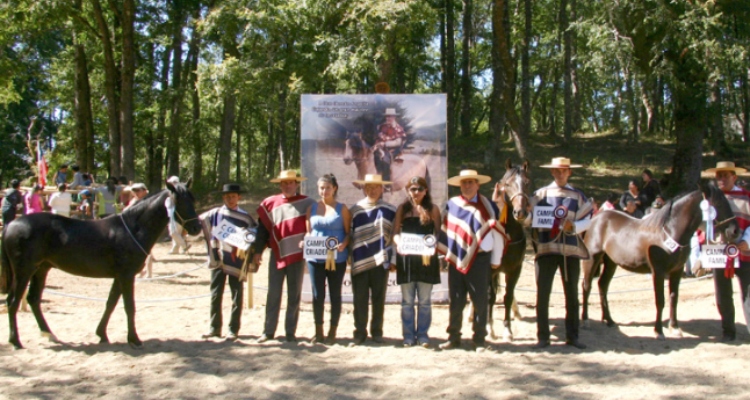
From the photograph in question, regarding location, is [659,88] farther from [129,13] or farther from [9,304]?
[9,304]

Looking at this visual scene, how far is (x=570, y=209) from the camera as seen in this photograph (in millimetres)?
7387

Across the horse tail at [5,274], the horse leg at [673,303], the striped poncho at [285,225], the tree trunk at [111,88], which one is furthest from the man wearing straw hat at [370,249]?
the tree trunk at [111,88]

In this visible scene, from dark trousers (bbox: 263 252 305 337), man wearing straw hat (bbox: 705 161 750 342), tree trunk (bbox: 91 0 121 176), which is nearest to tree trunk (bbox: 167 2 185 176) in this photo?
tree trunk (bbox: 91 0 121 176)

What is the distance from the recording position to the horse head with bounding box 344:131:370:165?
1018 cm

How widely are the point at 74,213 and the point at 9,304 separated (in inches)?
528

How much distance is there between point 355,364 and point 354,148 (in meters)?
4.36

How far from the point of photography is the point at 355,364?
6645 mm

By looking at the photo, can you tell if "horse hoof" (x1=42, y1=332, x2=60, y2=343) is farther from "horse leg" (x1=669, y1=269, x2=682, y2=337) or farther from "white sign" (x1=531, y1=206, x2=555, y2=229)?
"horse leg" (x1=669, y1=269, x2=682, y2=337)

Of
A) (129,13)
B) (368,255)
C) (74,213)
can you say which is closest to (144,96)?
(129,13)

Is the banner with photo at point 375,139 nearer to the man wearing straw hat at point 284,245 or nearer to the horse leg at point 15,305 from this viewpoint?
the man wearing straw hat at point 284,245

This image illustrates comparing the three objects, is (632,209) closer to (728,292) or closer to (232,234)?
(728,292)

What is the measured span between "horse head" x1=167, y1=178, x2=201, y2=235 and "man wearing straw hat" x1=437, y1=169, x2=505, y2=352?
111 inches

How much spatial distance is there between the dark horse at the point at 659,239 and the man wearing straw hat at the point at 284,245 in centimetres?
415

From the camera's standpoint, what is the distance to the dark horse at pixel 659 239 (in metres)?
7.68
